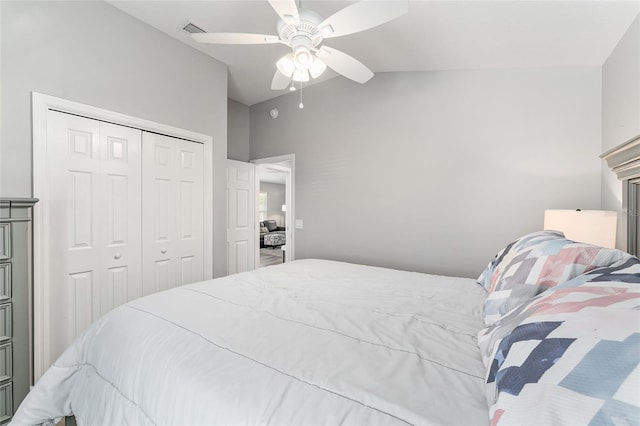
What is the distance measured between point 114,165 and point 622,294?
2930 millimetres

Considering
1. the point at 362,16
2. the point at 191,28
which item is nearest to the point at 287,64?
the point at 362,16

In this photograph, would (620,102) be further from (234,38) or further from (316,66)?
(234,38)

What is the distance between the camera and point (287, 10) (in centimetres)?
147


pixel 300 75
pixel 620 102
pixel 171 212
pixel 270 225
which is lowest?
pixel 270 225

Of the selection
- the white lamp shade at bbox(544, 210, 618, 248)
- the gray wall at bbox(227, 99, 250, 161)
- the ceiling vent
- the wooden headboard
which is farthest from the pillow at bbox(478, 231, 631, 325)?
the gray wall at bbox(227, 99, 250, 161)

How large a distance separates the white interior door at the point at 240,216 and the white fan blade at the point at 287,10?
8.17 ft

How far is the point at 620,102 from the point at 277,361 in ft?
8.67

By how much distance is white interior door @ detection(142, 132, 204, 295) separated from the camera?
100 inches

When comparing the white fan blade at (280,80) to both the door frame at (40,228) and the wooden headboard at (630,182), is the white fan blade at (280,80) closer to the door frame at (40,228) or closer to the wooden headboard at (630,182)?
the door frame at (40,228)

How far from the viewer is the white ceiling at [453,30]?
1752mm

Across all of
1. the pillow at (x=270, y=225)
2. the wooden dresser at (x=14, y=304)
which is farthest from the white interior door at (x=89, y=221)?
the pillow at (x=270, y=225)

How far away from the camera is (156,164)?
2.60 m

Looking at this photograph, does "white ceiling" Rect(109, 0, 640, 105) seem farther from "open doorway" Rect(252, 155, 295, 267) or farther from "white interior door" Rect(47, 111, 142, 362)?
"open doorway" Rect(252, 155, 295, 267)

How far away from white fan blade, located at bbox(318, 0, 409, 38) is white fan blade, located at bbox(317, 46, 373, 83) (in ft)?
0.57
